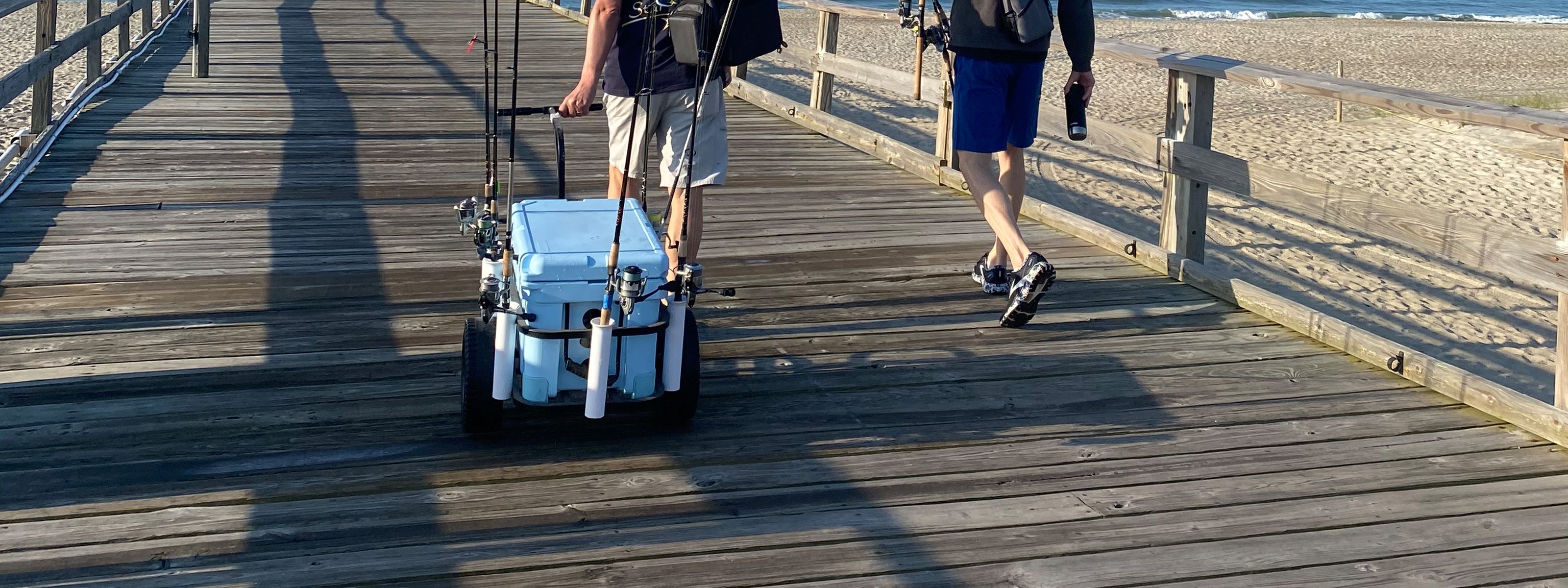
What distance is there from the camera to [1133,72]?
20.6 meters

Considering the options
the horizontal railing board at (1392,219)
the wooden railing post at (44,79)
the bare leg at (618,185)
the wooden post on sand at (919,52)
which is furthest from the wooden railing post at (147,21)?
the horizontal railing board at (1392,219)

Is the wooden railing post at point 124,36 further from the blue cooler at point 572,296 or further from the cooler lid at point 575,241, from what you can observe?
the blue cooler at point 572,296

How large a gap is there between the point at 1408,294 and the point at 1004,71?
17.8ft

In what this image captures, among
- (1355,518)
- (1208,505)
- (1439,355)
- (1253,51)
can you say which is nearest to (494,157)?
(1208,505)

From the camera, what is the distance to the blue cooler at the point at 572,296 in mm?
2861

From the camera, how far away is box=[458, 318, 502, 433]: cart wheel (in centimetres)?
299


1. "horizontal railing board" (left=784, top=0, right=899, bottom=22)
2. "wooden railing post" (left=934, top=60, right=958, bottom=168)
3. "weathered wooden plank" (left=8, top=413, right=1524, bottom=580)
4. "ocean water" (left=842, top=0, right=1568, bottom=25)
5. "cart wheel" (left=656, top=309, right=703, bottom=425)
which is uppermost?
"ocean water" (left=842, top=0, right=1568, bottom=25)

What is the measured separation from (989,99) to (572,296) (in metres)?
1.77

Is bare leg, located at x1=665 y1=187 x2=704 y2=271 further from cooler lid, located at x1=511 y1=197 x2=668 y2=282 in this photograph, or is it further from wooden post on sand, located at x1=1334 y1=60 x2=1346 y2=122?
wooden post on sand, located at x1=1334 y1=60 x2=1346 y2=122

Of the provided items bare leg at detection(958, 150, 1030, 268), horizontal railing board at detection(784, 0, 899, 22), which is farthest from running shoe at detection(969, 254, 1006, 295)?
horizontal railing board at detection(784, 0, 899, 22)

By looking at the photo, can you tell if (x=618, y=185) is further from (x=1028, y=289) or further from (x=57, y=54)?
(x=57, y=54)

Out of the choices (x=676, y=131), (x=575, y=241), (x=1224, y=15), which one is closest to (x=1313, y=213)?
(x=676, y=131)

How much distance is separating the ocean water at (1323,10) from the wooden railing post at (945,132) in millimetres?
25993

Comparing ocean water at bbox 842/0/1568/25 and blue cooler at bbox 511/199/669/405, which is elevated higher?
ocean water at bbox 842/0/1568/25
